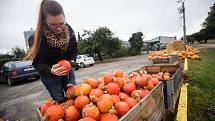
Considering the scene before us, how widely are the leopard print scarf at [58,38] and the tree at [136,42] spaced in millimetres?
43398

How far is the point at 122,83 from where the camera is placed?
277cm

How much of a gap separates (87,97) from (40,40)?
0.98m

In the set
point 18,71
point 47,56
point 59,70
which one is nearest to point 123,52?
point 18,71

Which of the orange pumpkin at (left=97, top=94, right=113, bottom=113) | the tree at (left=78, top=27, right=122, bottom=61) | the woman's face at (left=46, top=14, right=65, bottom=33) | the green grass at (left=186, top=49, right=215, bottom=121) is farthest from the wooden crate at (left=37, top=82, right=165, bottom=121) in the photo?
the tree at (left=78, top=27, right=122, bottom=61)

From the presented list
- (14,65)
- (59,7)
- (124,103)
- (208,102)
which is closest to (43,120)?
(124,103)

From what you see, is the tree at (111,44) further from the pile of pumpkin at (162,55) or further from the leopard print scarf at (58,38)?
the leopard print scarf at (58,38)

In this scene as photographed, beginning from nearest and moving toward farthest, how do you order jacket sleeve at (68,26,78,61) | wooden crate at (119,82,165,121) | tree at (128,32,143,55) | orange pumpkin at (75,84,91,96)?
wooden crate at (119,82,165,121) → orange pumpkin at (75,84,91,96) → jacket sleeve at (68,26,78,61) → tree at (128,32,143,55)

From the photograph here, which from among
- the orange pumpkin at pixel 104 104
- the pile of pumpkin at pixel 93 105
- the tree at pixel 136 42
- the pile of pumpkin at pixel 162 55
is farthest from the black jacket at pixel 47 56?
the tree at pixel 136 42

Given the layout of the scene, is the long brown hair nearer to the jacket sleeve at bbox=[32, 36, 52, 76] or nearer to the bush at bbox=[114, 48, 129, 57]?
the jacket sleeve at bbox=[32, 36, 52, 76]

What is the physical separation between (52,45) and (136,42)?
43.6 m

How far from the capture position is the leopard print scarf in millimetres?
2625

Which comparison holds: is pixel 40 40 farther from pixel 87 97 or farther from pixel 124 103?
pixel 124 103

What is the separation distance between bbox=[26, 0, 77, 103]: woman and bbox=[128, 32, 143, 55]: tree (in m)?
43.3

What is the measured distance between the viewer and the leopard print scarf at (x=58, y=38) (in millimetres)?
2625
